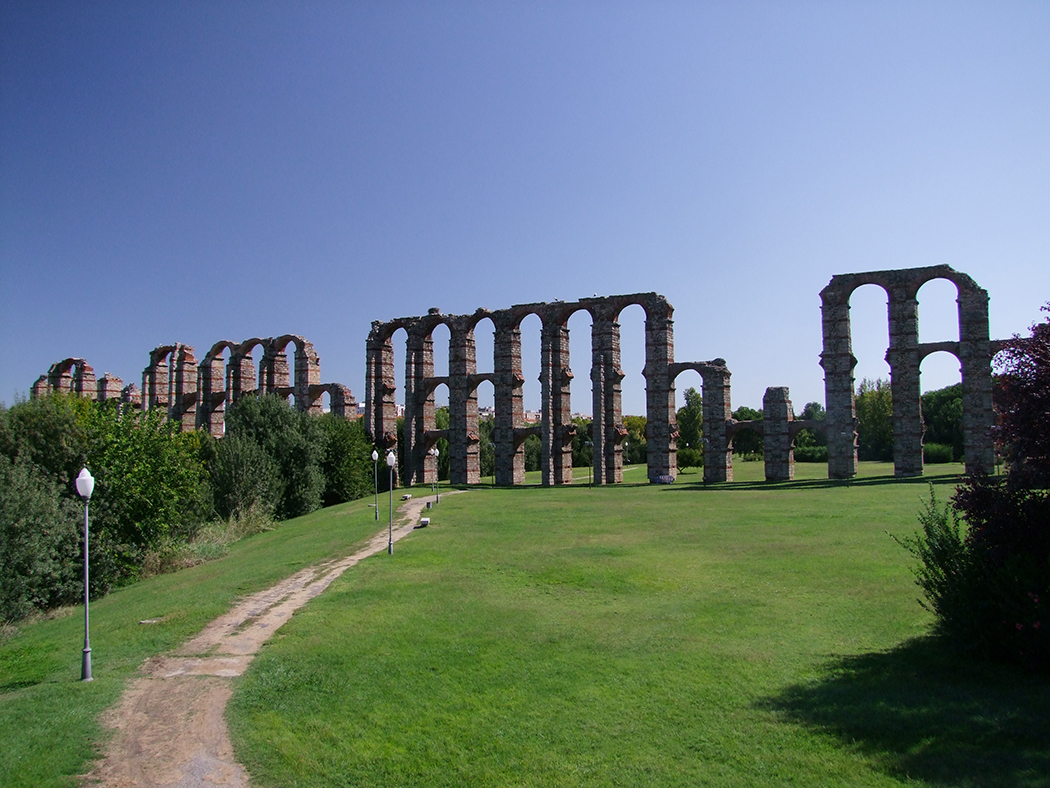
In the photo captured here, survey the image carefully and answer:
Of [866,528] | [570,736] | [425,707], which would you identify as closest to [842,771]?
[570,736]

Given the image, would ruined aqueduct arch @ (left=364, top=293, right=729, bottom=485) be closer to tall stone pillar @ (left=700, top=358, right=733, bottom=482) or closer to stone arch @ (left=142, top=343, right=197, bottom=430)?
tall stone pillar @ (left=700, top=358, right=733, bottom=482)

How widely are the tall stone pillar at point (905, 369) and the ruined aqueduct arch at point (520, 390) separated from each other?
8.52 meters

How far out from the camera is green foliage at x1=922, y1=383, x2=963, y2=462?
54.2m

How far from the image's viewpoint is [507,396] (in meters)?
45.4

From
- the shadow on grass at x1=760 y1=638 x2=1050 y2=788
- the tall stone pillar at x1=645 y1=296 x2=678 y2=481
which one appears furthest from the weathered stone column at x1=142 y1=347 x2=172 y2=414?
the shadow on grass at x1=760 y1=638 x2=1050 y2=788

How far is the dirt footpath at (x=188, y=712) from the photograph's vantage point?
718cm

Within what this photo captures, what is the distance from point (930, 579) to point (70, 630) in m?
15.8

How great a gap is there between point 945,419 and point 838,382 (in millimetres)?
23764

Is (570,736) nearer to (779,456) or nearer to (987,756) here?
(987,756)

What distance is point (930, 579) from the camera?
10570mm

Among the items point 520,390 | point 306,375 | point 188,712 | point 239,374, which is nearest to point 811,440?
point 520,390

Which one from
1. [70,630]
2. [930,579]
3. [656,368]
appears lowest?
[70,630]

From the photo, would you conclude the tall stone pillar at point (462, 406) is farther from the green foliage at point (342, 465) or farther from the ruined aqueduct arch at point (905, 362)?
the ruined aqueduct arch at point (905, 362)

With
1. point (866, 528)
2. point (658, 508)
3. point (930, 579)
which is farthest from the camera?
point (658, 508)
